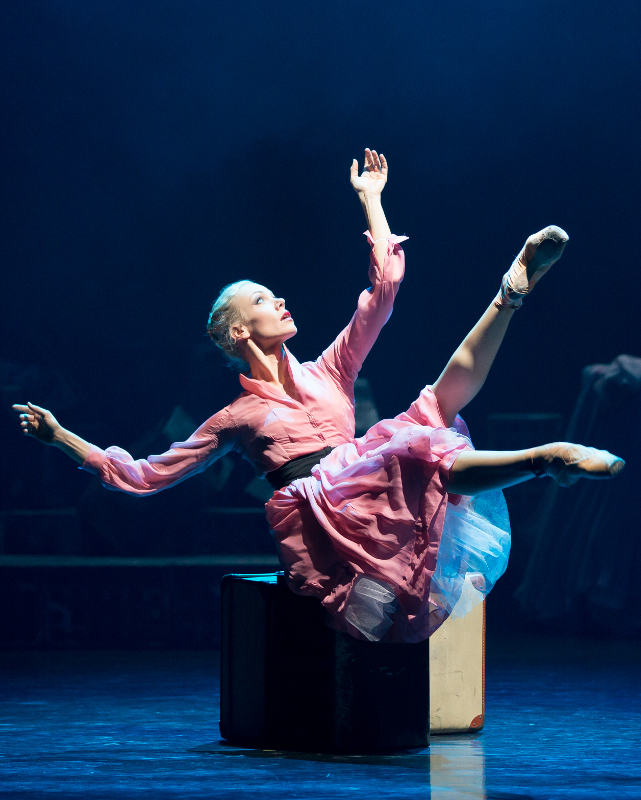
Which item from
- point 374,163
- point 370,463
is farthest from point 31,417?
point 374,163

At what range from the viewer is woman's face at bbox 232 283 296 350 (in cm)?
313

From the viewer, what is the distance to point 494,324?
282cm

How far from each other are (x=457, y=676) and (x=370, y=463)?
76 centimetres

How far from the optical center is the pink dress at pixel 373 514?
104 inches

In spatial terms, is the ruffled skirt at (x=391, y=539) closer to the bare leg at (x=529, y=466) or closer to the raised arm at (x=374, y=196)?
the bare leg at (x=529, y=466)

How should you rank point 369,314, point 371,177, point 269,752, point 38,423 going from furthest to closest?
1. point 371,177
2. point 369,314
3. point 38,423
4. point 269,752

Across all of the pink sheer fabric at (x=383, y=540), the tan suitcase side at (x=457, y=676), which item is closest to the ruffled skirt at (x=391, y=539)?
the pink sheer fabric at (x=383, y=540)

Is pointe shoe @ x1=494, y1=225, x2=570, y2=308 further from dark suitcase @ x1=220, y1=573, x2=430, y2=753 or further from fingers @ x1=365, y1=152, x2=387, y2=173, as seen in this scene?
dark suitcase @ x1=220, y1=573, x2=430, y2=753

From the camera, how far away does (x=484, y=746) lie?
2895mm

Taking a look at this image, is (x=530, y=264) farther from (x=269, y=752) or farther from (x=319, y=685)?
(x=269, y=752)

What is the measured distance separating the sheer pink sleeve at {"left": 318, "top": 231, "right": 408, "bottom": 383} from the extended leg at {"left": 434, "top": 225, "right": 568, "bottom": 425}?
271 mm

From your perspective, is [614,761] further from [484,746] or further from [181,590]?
[181,590]

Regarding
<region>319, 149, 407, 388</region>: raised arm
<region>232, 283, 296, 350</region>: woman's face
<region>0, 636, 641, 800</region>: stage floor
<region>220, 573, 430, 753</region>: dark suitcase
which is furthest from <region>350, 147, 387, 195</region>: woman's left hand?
<region>0, 636, 641, 800</region>: stage floor

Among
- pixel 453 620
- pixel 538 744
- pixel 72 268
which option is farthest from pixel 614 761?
pixel 72 268
